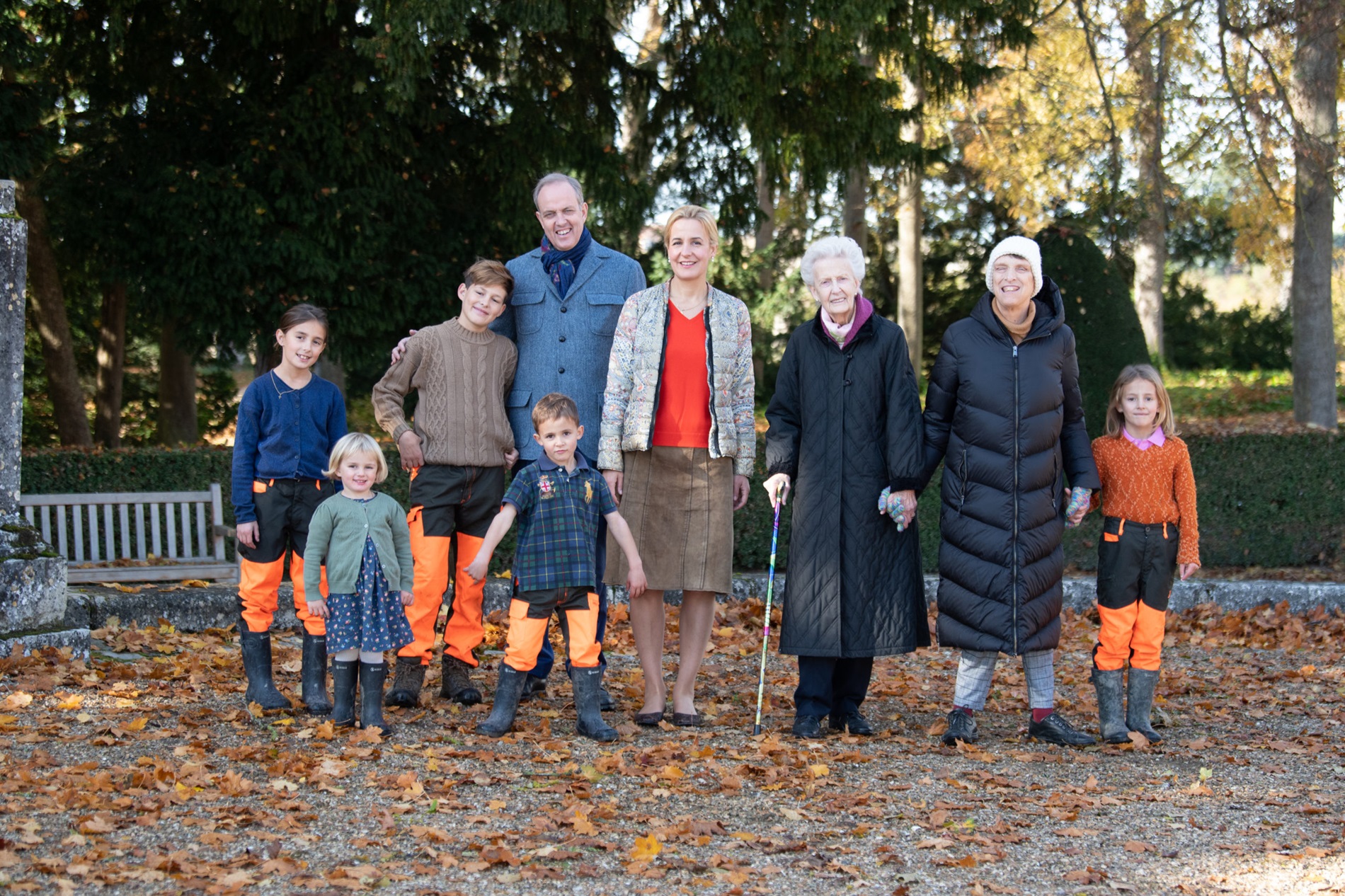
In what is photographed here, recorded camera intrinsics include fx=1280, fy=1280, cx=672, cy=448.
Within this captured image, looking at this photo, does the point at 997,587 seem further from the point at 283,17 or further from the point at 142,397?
the point at 142,397

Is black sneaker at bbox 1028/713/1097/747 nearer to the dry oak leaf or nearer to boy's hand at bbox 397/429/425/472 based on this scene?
the dry oak leaf

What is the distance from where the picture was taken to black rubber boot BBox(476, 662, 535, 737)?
4.79m

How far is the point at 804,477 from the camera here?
4.94m

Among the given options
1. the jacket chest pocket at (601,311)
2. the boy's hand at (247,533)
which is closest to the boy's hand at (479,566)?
the boy's hand at (247,533)

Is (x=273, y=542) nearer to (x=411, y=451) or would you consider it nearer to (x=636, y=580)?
(x=411, y=451)

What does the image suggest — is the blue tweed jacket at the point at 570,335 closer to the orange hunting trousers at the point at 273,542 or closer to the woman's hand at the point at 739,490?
the woman's hand at the point at 739,490

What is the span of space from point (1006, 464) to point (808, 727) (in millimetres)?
1262

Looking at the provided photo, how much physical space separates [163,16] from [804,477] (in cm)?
758

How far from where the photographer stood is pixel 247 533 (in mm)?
5023

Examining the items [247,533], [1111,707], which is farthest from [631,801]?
[1111,707]

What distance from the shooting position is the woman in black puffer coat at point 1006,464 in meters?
4.75

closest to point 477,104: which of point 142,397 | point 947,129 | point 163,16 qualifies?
point 163,16

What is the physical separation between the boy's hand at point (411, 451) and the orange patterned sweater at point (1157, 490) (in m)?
2.67

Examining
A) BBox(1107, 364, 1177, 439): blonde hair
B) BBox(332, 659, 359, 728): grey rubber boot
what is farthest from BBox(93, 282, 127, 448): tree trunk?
BBox(1107, 364, 1177, 439): blonde hair
